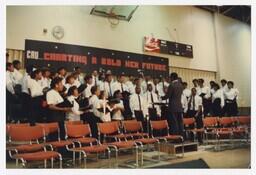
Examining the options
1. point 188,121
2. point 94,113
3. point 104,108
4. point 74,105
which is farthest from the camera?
point 188,121

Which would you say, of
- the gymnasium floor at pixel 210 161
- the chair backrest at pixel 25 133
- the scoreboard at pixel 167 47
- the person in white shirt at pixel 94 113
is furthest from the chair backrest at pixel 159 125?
the scoreboard at pixel 167 47

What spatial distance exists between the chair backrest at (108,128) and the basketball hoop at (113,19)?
2.61 metres

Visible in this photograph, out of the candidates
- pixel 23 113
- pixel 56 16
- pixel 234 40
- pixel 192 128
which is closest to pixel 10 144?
pixel 23 113

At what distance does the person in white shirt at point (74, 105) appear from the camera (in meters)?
5.45

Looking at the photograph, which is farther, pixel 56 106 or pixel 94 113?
pixel 94 113

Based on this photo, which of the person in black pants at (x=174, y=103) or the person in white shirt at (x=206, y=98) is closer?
the person in black pants at (x=174, y=103)

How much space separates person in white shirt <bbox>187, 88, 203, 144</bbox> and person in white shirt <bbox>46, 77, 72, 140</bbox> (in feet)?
9.33

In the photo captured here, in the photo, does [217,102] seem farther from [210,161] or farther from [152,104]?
[210,161]

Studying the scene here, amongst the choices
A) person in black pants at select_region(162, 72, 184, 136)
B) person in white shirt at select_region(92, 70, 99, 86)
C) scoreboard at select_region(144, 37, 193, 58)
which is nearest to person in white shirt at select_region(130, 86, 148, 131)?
person in black pants at select_region(162, 72, 184, 136)

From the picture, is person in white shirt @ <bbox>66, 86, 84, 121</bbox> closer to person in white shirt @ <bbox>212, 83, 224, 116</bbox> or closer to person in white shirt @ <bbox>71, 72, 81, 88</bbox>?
person in white shirt @ <bbox>71, 72, 81, 88</bbox>

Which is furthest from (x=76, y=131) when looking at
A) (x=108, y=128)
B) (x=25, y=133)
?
(x=25, y=133)

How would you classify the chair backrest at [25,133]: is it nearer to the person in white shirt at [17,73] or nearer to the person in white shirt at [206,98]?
the person in white shirt at [17,73]

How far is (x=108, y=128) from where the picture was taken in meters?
5.42

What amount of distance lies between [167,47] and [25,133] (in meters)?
5.10
